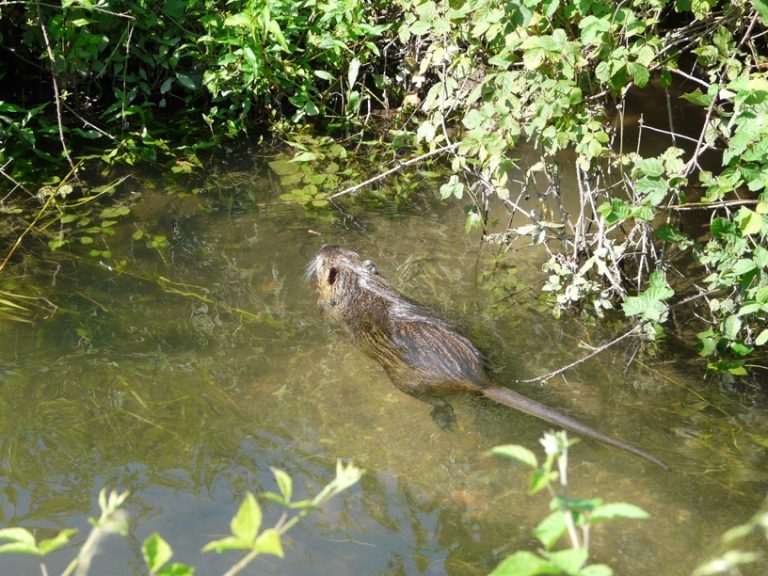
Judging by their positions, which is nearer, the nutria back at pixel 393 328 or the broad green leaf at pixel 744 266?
the broad green leaf at pixel 744 266

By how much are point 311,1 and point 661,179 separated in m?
3.07

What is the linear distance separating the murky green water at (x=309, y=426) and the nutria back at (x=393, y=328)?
0.09m

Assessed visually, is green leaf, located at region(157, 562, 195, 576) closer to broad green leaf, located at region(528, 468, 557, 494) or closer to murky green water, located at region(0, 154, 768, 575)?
broad green leaf, located at region(528, 468, 557, 494)

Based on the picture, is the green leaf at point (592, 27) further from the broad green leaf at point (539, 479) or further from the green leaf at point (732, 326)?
the broad green leaf at point (539, 479)

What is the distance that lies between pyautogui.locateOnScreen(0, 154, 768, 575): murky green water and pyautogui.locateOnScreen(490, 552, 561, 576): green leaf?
1.64 m

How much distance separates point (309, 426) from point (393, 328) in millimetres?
733

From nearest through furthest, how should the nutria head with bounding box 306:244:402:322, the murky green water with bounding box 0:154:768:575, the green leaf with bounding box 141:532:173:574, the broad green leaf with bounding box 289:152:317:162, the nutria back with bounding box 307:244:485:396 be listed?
1. the green leaf with bounding box 141:532:173:574
2. the murky green water with bounding box 0:154:768:575
3. the nutria back with bounding box 307:244:485:396
4. the nutria head with bounding box 306:244:402:322
5. the broad green leaf with bounding box 289:152:317:162

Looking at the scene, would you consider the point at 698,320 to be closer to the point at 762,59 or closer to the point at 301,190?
the point at 762,59

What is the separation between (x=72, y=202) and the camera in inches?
202

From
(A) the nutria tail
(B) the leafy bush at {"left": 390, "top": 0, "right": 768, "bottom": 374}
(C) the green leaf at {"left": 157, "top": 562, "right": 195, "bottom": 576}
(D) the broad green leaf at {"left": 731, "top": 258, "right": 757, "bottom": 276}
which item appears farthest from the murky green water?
(C) the green leaf at {"left": 157, "top": 562, "right": 195, "bottom": 576}

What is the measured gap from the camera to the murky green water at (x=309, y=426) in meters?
2.92

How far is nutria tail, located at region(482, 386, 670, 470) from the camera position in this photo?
129 inches

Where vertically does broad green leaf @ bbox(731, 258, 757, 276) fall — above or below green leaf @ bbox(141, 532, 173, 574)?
below

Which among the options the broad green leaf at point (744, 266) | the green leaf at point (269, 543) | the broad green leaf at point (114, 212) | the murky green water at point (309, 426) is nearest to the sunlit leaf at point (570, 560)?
the green leaf at point (269, 543)
